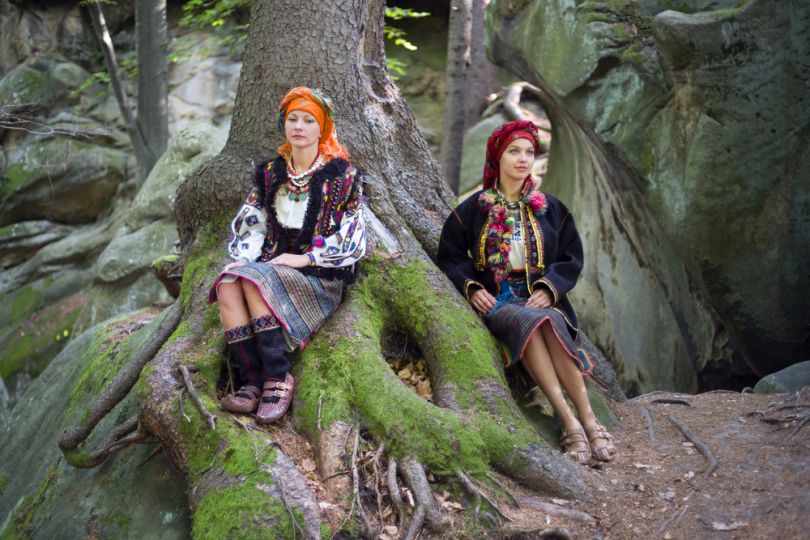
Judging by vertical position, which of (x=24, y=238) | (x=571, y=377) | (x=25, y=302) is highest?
(x=571, y=377)

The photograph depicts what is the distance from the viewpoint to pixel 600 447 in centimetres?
400

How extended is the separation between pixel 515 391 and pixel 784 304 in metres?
2.78

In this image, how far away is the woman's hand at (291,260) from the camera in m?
3.80

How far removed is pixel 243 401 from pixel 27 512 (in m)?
1.71

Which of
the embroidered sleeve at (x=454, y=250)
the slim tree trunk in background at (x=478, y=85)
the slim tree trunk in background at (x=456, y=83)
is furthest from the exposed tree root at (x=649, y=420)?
the slim tree trunk in background at (x=478, y=85)

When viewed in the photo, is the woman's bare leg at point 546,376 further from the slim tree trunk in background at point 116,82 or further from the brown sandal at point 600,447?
the slim tree trunk in background at point 116,82

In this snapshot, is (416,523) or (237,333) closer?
(416,523)

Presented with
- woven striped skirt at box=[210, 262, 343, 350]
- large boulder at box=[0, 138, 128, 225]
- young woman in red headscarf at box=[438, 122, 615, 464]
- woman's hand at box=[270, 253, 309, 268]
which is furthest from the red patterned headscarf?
large boulder at box=[0, 138, 128, 225]

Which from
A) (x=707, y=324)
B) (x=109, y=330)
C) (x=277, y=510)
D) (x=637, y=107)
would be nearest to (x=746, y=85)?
(x=637, y=107)

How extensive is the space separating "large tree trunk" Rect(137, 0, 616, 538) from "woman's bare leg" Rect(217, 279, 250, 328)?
1.10ft

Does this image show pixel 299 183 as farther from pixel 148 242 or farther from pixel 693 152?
pixel 148 242

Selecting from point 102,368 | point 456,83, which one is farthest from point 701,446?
point 456,83

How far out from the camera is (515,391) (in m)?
4.40

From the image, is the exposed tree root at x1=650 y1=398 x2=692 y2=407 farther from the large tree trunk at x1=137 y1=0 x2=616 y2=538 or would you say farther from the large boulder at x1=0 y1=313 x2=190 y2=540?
the large boulder at x1=0 y1=313 x2=190 y2=540
